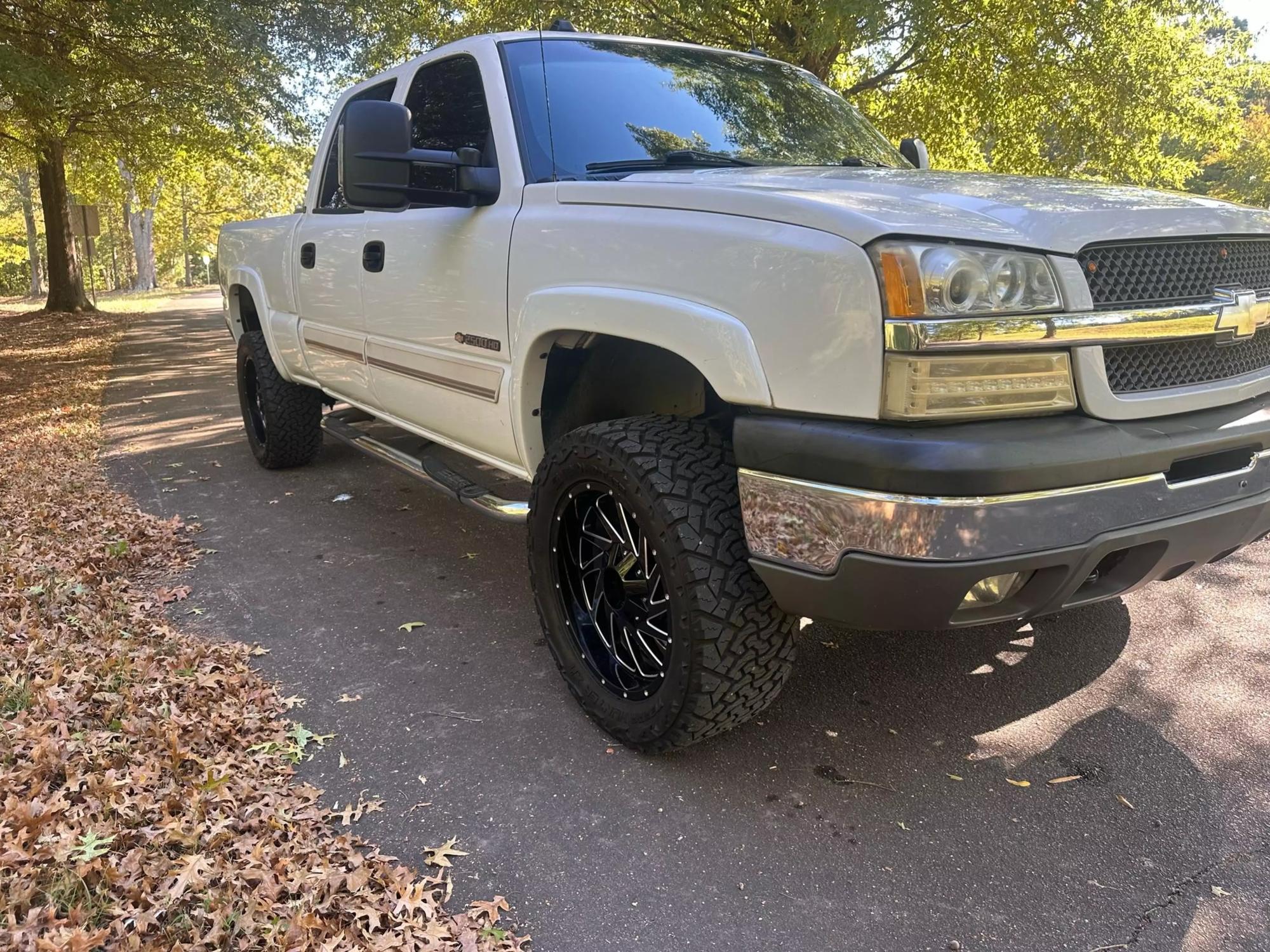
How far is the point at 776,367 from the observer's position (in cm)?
215

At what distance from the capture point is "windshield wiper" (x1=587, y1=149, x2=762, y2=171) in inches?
121

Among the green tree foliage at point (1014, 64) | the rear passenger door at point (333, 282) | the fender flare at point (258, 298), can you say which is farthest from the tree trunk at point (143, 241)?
the rear passenger door at point (333, 282)

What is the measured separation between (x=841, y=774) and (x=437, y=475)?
199 cm

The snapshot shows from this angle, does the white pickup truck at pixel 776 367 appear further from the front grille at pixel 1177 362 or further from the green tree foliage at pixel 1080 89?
the green tree foliage at pixel 1080 89

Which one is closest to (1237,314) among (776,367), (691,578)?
(776,367)

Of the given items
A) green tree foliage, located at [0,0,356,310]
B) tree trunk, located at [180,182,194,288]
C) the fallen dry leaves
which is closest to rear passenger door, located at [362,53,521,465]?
the fallen dry leaves

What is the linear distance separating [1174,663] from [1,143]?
70.5 ft

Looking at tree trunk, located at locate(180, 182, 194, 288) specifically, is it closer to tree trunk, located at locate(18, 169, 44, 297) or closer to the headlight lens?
tree trunk, located at locate(18, 169, 44, 297)

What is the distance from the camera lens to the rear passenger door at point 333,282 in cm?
416

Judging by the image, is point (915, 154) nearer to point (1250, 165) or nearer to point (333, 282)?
point (333, 282)

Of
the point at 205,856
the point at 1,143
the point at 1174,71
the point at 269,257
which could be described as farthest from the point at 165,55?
the point at 205,856

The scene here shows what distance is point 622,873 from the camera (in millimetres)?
2244

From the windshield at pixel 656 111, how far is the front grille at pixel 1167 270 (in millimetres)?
1403

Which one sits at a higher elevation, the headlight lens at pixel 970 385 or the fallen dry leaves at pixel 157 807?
the headlight lens at pixel 970 385
